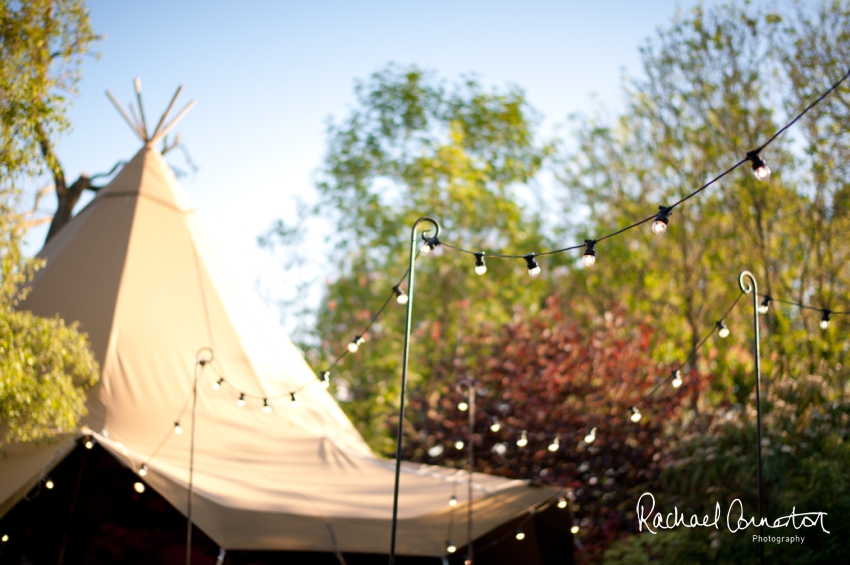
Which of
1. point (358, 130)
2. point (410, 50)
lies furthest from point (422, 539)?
point (410, 50)

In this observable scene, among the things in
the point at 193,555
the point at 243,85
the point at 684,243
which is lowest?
the point at 193,555

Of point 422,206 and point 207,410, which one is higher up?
point 422,206

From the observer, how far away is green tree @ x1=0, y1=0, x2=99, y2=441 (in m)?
3.78

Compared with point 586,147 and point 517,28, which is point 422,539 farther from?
point 586,147

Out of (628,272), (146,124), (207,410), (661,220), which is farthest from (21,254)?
(628,272)

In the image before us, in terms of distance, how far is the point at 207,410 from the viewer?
16.6 ft

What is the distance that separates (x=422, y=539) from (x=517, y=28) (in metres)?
5.52

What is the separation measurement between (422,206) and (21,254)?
5.45 m

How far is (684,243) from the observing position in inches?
326
